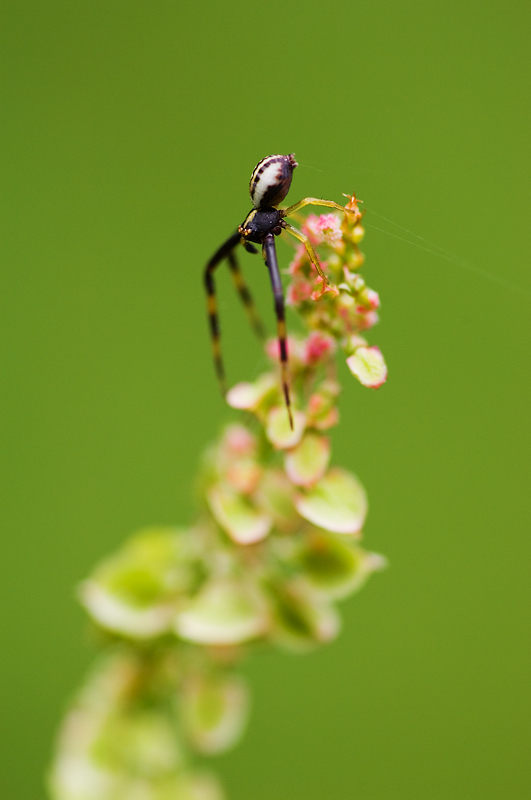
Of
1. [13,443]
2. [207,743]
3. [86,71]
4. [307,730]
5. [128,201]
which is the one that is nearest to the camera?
[207,743]

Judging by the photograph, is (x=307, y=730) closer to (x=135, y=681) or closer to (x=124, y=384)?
(x=124, y=384)

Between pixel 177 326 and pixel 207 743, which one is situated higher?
pixel 177 326

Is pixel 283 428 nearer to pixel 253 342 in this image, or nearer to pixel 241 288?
pixel 241 288

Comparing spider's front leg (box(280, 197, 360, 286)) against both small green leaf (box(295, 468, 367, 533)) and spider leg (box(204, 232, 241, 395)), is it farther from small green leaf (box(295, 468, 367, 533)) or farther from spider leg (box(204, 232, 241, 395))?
small green leaf (box(295, 468, 367, 533))

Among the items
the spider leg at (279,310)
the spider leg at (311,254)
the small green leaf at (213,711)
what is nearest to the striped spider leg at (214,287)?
the spider leg at (279,310)

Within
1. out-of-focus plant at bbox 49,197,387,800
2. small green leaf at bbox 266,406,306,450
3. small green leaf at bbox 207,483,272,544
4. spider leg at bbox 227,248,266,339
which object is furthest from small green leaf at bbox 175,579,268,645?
spider leg at bbox 227,248,266,339

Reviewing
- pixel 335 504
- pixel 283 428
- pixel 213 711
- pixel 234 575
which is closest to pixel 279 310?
pixel 283 428

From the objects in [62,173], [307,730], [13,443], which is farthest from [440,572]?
[62,173]
